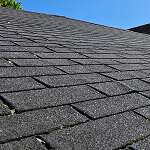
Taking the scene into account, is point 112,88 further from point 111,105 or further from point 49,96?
point 49,96

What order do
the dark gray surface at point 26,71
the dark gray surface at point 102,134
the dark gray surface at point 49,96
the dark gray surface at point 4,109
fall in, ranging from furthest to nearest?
the dark gray surface at point 26,71 < the dark gray surface at point 49,96 < the dark gray surface at point 4,109 < the dark gray surface at point 102,134

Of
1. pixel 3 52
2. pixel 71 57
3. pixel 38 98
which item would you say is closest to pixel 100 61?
pixel 71 57

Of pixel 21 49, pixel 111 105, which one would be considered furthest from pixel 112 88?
pixel 21 49

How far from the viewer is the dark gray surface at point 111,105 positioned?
1.30 metres

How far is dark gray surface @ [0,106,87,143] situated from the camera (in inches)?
37.3

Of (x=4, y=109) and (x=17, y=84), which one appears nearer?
(x=4, y=109)

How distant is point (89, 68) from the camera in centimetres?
221

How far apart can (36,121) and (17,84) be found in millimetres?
468

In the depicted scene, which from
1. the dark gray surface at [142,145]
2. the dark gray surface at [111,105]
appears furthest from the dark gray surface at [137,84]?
the dark gray surface at [142,145]

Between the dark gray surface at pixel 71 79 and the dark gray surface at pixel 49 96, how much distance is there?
3.6 inches

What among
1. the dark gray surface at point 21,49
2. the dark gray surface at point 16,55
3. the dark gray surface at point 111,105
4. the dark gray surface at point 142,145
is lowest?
the dark gray surface at point 142,145

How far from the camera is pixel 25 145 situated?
88cm

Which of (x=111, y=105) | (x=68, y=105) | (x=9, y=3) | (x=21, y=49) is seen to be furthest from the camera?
(x=9, y=3)

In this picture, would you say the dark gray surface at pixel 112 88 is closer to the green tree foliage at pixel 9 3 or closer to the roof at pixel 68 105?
the roof at pixel 68 105
